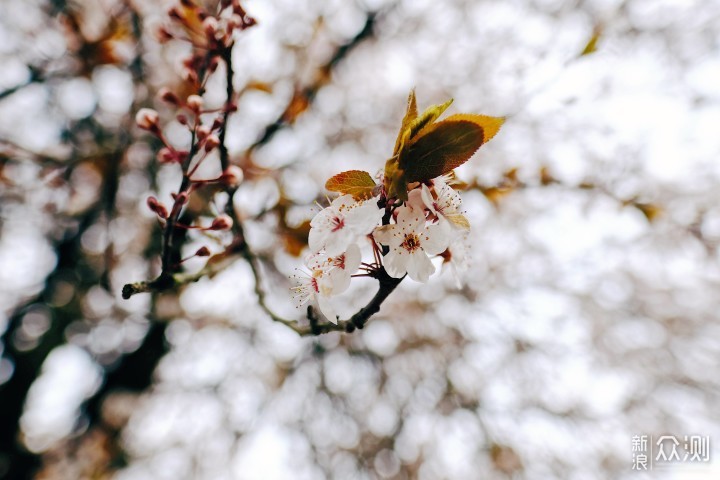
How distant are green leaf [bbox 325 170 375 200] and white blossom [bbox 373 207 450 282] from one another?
8 cm

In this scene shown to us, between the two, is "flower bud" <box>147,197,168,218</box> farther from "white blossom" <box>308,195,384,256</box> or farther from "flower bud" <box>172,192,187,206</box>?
"white blossom" <box>308,195,384,256</box>

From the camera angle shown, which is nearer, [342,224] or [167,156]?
[342,224]

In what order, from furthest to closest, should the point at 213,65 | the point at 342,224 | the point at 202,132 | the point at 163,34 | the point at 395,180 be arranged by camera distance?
the point at 163,34
the point at 213,65
the point at 202,132
the point at 342,224
the point at 395,180

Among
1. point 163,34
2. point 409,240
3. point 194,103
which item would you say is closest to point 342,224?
point 409,240

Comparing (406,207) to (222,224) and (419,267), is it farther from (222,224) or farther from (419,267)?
(222,224)

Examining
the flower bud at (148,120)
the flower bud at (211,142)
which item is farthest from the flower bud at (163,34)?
the flower bud at (211,142)

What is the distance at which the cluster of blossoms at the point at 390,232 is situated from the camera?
0.71m

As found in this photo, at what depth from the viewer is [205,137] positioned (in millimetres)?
875

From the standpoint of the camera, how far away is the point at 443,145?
0.67m

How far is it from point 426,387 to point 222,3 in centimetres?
370

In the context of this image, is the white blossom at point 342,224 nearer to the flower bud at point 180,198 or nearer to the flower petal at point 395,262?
the flower petal at point 395,262

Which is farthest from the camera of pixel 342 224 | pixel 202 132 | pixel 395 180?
pixel 202 132

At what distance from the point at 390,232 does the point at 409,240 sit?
4cm

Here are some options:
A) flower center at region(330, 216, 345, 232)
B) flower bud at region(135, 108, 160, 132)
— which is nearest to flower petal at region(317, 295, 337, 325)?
flower center at region(330, 216, 345, 232)
